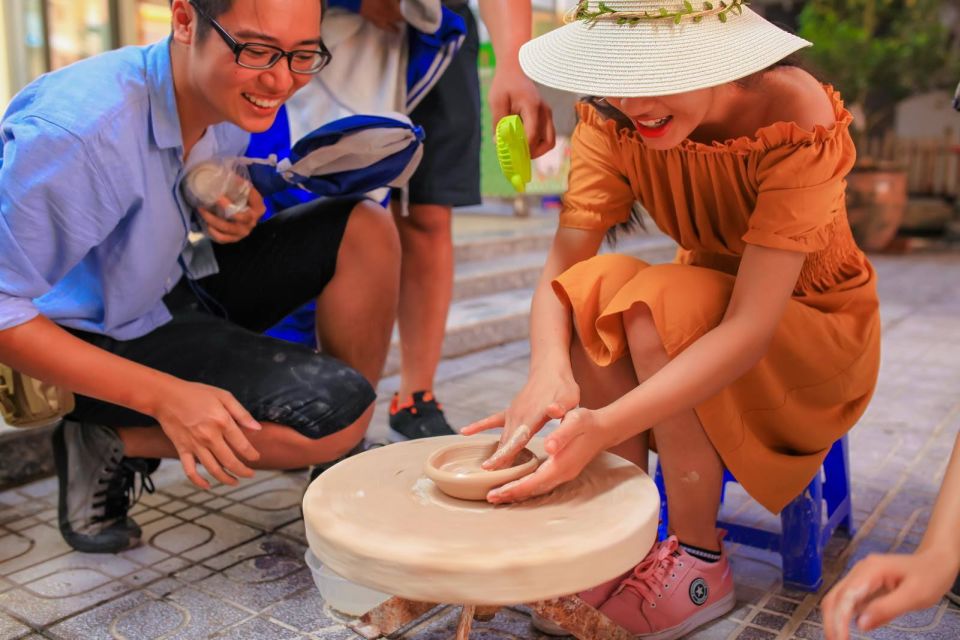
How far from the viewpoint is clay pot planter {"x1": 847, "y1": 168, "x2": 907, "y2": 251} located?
7.20m

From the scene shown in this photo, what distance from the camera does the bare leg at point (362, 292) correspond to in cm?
211

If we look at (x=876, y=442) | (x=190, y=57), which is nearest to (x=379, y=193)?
(x=190, y=57)

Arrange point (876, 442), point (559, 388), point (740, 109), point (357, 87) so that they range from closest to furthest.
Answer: point (559, 388) → point (740, 109) → point (357, 87) → point (876, 442)

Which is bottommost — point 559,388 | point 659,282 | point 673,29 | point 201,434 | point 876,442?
point 876,442

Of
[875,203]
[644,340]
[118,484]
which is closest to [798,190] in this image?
[644,340]

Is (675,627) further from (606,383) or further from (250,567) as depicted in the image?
(250,567)

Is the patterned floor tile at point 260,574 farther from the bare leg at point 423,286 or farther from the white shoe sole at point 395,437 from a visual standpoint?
the bare leg at point 423,286

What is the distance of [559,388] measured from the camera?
59.6 inches

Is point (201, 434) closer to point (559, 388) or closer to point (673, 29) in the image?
point (559, 388)

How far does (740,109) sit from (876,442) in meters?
1.49

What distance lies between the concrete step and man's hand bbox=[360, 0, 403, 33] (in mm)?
A: 1352

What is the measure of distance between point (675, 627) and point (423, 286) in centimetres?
126

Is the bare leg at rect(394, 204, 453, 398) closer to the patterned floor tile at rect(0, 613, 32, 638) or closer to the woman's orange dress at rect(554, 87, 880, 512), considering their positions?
the woman's orange dress at rect(554, 87, 880, 512)

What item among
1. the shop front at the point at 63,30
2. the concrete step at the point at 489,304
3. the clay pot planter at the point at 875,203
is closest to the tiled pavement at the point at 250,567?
the concrete step at the point at 489,304
